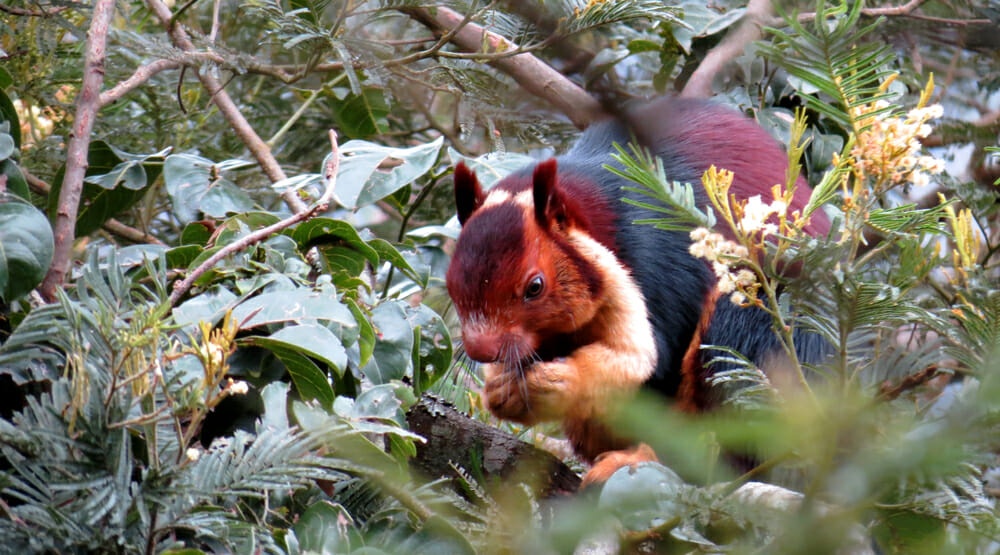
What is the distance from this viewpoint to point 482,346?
1762 millimetres

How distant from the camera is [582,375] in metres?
1.94

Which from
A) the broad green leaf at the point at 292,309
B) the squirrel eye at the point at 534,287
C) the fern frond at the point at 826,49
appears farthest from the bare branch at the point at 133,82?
the fern frond at the point at 826,49

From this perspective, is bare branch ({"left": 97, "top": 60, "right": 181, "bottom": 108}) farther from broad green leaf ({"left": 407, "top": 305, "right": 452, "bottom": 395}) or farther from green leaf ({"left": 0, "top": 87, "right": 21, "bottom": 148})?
broad green leaf ({"left": 407, "top": 305, "right": 452, "bottom": 395})

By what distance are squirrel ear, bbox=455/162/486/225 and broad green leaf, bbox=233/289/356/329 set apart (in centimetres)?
64

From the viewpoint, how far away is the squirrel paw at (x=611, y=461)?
1.84 metres

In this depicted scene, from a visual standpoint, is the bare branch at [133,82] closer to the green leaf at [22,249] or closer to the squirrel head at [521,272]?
the green leaf at [22,249]

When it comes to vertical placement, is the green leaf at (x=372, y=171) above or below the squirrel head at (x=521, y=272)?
above

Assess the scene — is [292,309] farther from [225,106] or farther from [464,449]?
[225,106]

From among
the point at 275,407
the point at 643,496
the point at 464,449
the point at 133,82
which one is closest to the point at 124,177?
the point at 133,82

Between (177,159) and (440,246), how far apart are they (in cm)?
67

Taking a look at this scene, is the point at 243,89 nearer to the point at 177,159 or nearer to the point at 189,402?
the point at 177,159

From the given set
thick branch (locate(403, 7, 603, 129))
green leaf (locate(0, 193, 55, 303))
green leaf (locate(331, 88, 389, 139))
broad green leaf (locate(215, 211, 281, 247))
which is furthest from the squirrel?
green leaf (locate(0, 193, 55, 303))

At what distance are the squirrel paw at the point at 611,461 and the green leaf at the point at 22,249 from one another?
111 cm

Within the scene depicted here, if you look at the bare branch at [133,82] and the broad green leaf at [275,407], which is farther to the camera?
the bare branch at [133,82]
